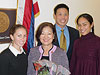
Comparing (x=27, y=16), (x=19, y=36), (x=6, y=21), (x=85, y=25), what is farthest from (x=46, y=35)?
(x=6, y=21)

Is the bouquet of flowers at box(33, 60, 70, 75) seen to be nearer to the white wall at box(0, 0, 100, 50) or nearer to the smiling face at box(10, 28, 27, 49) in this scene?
the smiling face at box(10, 28, 27, 49)

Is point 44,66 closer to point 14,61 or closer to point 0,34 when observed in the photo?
point 14,61

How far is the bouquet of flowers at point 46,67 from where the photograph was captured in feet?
5.16

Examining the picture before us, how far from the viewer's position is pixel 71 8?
3.42 m

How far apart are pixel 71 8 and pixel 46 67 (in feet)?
7.21

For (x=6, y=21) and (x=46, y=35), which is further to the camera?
(x=6, y=21)

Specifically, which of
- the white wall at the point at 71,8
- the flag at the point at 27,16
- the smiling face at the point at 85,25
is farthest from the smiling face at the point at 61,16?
the white wall at the point at 71,8

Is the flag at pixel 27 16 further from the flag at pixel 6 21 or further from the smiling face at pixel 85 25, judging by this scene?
the smiling face at pixel 85 25

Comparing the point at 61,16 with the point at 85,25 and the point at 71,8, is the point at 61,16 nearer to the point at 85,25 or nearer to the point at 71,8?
the point at 85,25

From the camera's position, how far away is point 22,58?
170 cm

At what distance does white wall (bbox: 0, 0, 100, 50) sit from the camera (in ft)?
8.10

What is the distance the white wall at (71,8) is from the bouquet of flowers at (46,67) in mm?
1101

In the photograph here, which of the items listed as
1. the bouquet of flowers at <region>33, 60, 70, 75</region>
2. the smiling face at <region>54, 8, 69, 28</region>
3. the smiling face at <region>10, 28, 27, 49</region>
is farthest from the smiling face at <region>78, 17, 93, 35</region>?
the smiling face at <region>10, 28, 27, 49</region>

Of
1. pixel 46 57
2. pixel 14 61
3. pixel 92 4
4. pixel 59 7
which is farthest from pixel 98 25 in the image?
pixel 14 61
